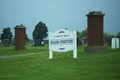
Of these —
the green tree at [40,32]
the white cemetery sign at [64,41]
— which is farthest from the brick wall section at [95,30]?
the green tree at [40,32]

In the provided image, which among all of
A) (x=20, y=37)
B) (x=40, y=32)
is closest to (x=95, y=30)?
(x=20, y=37)

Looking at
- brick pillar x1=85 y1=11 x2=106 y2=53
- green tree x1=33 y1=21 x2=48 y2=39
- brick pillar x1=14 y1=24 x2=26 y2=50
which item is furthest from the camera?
green tree x1=33 y1=21 x2=48 y2=39

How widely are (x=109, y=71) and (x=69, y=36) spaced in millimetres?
4844

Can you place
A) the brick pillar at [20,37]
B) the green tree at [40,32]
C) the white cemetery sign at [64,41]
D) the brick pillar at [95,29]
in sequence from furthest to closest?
the green tree at [40,32] < the brick pillar at [20,37] < the brick pillar at [95,29] < the white cemetery sign at [64,41]

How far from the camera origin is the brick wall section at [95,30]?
16.7 metres

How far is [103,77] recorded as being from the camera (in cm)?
791

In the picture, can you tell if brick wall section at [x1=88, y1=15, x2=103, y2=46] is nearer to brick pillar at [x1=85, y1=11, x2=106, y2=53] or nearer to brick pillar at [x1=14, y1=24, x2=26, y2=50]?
brick pillar at [x1=85, y1=11, x2=106, y2=53]

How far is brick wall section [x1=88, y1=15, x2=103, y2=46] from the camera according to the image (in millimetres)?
16688

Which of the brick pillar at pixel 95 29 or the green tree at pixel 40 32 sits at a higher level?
the green tree at pixel 40 32

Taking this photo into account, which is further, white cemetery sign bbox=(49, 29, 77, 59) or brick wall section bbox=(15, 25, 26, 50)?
brick wall section bbox=(15, 25, 26, 50)

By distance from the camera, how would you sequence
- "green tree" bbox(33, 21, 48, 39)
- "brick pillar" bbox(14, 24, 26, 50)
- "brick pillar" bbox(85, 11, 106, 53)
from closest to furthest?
"brick pillar" bbox(85, 11, 106, 53) → "brick pillar" bbox(14, 24, 26, 50) → "green tree" bbox(33, 21, 48, 39)

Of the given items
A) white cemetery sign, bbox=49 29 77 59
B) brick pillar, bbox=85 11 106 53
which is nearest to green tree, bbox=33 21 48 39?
brick pillar, bbox=85 11 106 53

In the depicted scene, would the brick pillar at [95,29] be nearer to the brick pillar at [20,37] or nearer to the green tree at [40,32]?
the brick pillar at [20,37]

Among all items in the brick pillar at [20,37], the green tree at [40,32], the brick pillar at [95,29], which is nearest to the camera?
the brick pillar at [95,29]
